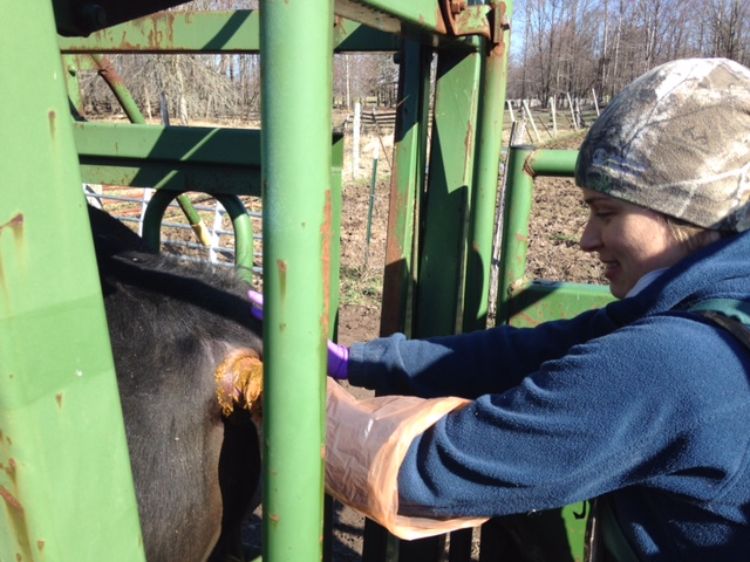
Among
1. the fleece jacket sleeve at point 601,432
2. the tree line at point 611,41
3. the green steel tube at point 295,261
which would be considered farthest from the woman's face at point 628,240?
the tree line at point 611,41

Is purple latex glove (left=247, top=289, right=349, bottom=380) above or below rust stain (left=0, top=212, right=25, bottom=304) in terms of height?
below

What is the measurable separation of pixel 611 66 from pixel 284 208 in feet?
141

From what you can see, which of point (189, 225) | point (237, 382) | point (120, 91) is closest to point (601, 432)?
point (237, 382)

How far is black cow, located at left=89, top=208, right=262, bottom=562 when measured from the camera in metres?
1.22

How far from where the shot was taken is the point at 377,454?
1.05 metres

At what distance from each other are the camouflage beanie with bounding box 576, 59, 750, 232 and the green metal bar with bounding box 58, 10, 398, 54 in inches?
33.2

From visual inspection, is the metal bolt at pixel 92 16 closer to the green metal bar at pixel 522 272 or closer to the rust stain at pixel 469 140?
the rust stain at pixel 469 140

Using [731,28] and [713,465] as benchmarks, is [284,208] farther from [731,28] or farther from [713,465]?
[731,28]

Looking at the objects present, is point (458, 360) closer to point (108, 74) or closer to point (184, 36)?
point (184, 36)

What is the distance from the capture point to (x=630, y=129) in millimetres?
1120

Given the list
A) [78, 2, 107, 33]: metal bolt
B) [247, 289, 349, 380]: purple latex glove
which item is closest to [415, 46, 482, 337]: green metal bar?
[247, 289, 349, 380]: purple latex glove

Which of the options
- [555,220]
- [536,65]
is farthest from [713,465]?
[536,65]

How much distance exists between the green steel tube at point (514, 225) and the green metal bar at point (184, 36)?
1.44 feet

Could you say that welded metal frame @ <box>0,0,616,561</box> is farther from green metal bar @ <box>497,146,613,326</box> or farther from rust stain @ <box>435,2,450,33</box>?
green metal bar @ <box>497,146,613,326</box>
